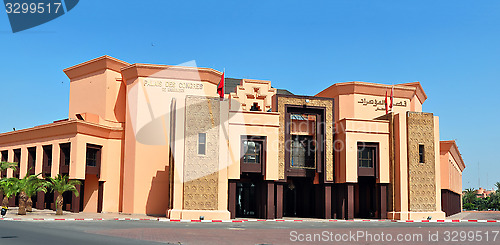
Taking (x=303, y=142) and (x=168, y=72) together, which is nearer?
(x=303, y=142)

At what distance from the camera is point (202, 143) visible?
36.5m

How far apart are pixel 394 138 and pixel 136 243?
2799 centimetres

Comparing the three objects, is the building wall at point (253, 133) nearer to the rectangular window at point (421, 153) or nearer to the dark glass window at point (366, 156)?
the dark glass window at point (366, 156)

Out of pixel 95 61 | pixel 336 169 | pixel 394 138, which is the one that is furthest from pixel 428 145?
pixel 95 61

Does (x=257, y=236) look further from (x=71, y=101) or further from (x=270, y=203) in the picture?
(x=71, y=101)

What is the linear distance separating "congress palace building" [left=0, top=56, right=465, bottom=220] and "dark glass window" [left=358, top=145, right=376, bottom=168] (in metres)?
0.09

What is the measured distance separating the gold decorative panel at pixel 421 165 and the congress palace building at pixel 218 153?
9 cm

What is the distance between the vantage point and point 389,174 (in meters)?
40.2

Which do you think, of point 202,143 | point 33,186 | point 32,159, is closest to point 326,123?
point 202,143

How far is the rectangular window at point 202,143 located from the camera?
36375 mm

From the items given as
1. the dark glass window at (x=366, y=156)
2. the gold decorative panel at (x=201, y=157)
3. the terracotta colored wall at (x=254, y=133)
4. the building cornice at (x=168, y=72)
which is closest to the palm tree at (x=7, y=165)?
the building cornice at (x=168, y=72)

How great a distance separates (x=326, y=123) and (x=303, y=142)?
2552mm

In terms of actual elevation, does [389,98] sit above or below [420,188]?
above

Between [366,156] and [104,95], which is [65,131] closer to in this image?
[104,95]
